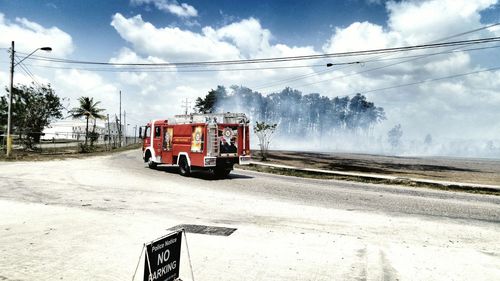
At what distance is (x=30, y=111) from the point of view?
3603 centimetres

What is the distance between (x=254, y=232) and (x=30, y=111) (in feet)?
121

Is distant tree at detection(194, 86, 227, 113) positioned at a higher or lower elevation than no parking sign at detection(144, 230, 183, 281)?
higher

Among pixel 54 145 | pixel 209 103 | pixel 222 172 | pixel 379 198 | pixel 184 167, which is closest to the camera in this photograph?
pixel 379 198

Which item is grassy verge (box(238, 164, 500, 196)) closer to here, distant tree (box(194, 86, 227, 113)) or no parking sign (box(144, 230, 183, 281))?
no parking sign (box(144, 230, 183, 281))

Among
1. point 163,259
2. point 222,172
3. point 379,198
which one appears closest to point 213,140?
point 222,172

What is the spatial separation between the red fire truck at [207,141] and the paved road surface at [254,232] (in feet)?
10.0

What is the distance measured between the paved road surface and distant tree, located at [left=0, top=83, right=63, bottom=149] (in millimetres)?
22475

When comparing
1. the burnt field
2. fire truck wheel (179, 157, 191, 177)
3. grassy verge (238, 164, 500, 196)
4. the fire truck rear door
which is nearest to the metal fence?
the fire truck rear door

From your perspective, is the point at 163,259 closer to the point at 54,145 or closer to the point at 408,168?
the point at 408,168

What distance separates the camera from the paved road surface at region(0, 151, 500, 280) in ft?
18.4

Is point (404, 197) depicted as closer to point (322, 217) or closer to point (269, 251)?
point (322, 217)

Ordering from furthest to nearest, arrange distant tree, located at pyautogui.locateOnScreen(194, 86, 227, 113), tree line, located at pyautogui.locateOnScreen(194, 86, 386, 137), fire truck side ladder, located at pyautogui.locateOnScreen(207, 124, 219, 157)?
tree line, located at pyautogui.locateOnScreen(194, 86, 386, 137) → distant tree, located at pyautogui.locateOnScreen(194, 86, 227, 113) → fire truck side ladder, located at pyautogui.locateOnScreen(207, 124, 219, 157)

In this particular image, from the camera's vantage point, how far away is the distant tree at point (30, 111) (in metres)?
34.0

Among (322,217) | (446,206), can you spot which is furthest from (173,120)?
(446,206)
